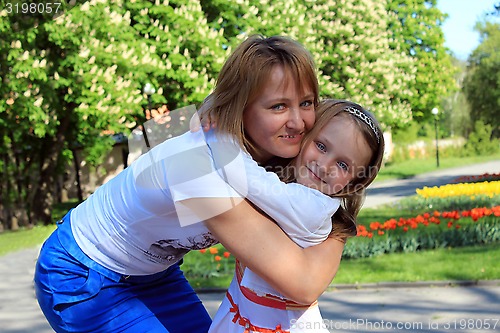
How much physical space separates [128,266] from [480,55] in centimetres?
4610

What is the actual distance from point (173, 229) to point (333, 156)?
0.55 metres

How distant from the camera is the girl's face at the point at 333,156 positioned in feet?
6.63

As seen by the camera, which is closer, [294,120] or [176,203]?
[176,203]

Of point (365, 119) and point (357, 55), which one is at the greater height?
point (365, 119)

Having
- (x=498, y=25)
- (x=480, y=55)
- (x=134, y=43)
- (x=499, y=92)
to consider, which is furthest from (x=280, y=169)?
(x=498, y=25)

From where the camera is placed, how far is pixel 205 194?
174 centimetres

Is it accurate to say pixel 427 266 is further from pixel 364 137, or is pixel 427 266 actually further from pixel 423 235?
pixel 364 137

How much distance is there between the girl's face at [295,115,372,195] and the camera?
2021 mm

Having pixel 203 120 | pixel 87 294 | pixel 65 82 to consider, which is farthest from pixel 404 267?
pixel 65 82

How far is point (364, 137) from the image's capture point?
2059 millimetres

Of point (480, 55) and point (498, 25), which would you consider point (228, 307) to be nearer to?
point (480, 55)

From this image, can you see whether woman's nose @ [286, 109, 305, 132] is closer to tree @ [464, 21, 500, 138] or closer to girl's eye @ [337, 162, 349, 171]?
girl's eye @ [337, 162, 349, 171]

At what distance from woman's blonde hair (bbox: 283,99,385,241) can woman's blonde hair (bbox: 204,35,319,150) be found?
153 mm

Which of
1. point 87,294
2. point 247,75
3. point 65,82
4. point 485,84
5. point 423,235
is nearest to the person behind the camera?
point 247,75
